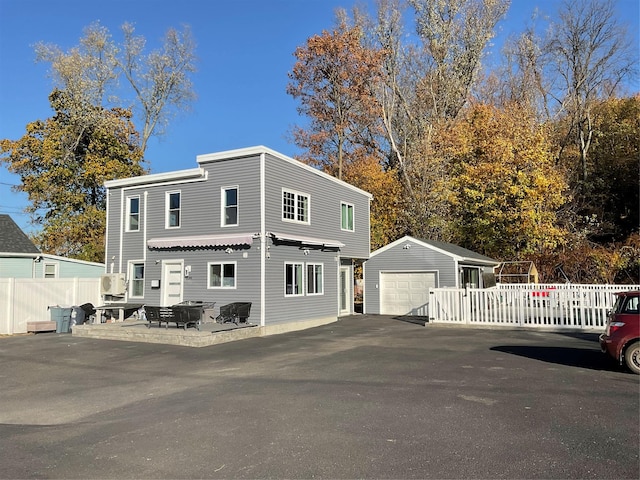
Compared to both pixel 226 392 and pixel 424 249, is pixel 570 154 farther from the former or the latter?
pixel 226 392

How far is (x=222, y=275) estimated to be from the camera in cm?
1641

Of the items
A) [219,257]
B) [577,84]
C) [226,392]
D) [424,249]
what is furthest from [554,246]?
[226,392]

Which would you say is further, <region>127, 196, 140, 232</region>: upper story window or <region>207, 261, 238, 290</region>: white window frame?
<region>127, 196, 140, 232</region>: upper story window

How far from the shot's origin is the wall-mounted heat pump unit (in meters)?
18.4

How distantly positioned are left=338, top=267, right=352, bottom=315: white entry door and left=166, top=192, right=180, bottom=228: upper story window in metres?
8.27

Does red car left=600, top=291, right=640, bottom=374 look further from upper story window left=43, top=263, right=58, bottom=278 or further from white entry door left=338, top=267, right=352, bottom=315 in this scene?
upper story window left=43, top=263, right=58, bottom=278

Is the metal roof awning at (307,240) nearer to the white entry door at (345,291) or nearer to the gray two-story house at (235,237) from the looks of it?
the gray two-story house at (235,237)

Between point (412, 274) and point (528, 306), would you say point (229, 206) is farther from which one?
point (528, 306)

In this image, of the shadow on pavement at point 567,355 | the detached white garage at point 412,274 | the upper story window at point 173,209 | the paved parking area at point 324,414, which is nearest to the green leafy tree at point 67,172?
the upper story window at point 173,209

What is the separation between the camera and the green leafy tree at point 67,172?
28156 millimetres

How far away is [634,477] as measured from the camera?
407 centimetres

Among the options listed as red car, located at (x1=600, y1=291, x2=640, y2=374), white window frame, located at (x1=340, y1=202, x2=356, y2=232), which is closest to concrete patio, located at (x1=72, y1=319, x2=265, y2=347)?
white window frame, located at (x1=340, y1=202, x2=356, y2=232)

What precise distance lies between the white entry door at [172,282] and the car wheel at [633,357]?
45.2ft

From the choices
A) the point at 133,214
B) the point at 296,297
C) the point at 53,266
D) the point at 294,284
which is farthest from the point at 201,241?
the point at 53,266
